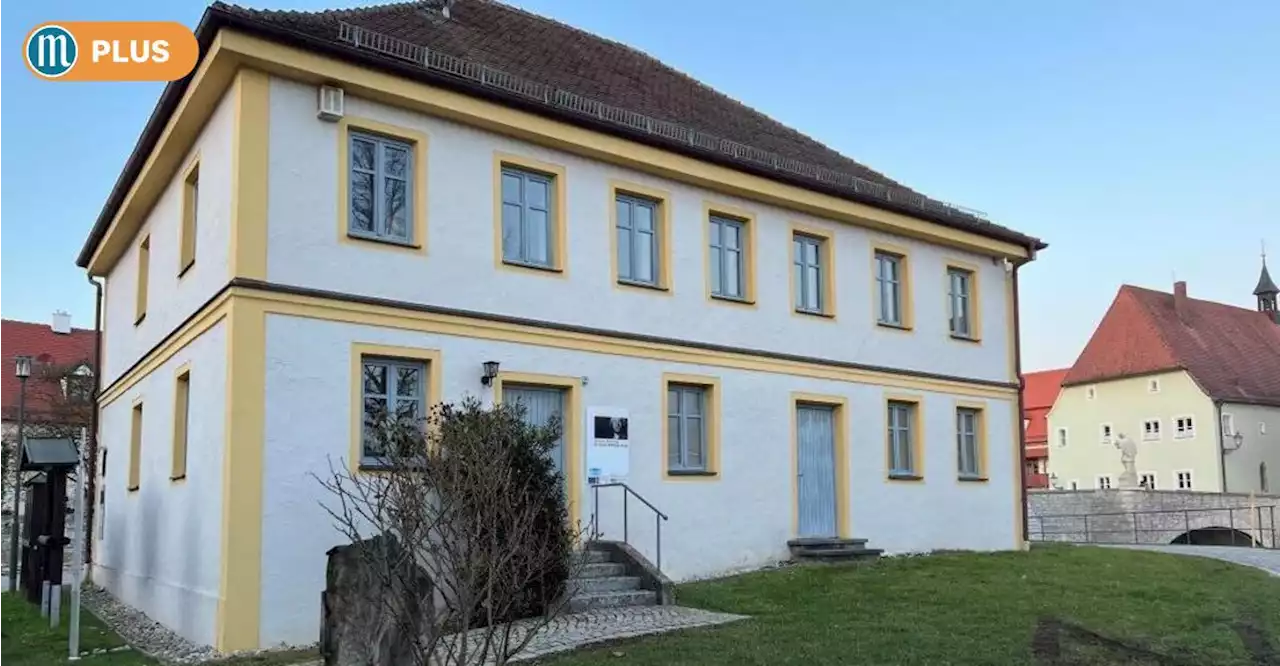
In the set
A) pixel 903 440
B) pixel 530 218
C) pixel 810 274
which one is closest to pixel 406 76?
pixel 530 218

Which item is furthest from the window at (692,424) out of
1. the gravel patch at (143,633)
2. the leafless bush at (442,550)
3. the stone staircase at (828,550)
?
the leafless bush at (442,550)

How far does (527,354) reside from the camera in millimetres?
14703

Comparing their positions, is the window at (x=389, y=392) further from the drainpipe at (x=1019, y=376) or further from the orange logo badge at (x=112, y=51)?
the drainpipe at (x=1019, y=376)

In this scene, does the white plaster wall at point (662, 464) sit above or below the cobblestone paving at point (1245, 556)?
above

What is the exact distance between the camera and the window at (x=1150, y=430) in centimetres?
5469

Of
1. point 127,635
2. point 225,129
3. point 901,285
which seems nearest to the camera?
point 225,129

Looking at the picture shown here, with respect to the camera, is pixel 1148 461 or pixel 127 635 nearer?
pixel 127 635

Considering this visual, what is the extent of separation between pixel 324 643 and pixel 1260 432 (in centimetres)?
5483

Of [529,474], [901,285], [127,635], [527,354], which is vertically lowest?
[127,635]

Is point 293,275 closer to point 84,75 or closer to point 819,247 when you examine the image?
point 84,75

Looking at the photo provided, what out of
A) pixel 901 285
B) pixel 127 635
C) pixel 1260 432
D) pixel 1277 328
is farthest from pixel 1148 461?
pixel 127 635

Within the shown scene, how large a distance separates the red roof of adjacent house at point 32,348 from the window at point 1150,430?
155 feet

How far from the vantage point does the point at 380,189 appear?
13.5 m

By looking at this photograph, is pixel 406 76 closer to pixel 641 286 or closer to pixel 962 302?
pixel 641 286
